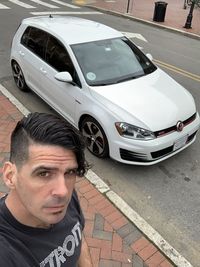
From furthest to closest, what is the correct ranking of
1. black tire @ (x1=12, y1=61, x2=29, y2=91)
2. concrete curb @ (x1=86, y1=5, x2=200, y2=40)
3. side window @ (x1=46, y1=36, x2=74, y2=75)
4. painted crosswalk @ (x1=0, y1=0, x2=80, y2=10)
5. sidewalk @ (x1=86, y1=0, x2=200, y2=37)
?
painted crosswalk @ (x1=0, y1=0, x2=80, y2=10) < sidewalk @ (x1=86, y1=0, x2=200, y2=37) < concrete curb @ (x1=86, y1=5, x2=200, y2=40) < black tire @ (x1=12, y1=61, x2=29, y2=91) < side window @ (x1=46, y1=36, x2=74, y2=75)

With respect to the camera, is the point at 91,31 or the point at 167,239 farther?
the point at 91,31

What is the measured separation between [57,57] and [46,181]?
14.8 ft

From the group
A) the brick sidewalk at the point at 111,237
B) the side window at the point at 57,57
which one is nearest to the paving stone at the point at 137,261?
the brick sidewalk at the point at 111,237

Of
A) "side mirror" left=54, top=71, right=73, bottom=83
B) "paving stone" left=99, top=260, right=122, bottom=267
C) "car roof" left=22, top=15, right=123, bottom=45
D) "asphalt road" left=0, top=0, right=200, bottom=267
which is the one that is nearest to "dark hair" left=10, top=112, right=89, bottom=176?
"paving stone" left=99, top=260, right=122, bottom=267

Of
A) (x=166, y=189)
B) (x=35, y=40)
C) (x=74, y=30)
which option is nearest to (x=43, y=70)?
(x=35, y=40)

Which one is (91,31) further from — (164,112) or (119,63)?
(164,112)

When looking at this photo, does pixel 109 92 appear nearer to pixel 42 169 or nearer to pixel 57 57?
pixel 57 57

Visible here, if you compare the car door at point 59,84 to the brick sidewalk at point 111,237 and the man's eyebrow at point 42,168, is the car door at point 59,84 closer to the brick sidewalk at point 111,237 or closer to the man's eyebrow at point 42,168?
the brick sidewalk at point 111,237

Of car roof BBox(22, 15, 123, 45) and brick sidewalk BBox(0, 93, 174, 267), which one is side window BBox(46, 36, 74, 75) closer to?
car roof BBox(22, 15, 123, 45)

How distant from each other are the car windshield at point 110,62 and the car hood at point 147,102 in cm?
18

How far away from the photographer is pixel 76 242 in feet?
6.61

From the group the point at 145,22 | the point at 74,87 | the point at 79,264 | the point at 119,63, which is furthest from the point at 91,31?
the point at 145,22

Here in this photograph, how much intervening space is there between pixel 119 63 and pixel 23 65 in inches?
87.4

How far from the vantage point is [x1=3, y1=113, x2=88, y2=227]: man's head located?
1609 millimetres
